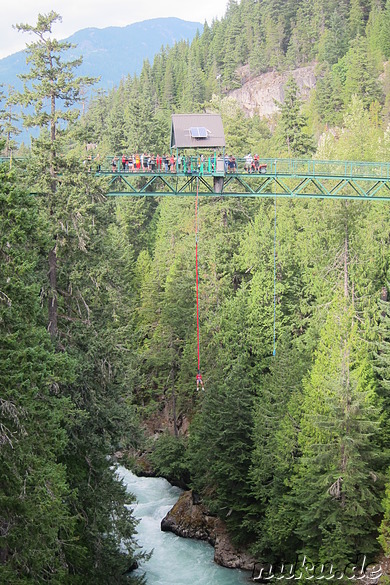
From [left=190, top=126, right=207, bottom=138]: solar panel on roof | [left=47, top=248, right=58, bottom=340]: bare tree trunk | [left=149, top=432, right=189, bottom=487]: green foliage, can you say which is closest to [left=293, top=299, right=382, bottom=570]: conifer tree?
[left=47, top=248, right=58, bottom=340]: bare tree trunk

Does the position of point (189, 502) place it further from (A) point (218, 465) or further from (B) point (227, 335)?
(B) point (227, 335)

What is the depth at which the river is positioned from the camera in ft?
117

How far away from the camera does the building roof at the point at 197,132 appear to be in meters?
39.7

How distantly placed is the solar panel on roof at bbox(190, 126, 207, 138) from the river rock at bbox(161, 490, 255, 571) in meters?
19.1

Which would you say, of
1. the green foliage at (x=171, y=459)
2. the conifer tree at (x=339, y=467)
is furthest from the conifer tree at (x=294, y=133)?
the conifer tree at (x=339, y=467)

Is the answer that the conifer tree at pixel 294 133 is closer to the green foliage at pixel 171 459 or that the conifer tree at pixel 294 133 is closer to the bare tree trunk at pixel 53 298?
the green foliage at pixel 171 459

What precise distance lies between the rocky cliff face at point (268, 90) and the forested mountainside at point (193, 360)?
164 ft

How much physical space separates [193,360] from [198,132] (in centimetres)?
1403

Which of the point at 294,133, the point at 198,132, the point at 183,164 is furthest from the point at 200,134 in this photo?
the point at 294,133

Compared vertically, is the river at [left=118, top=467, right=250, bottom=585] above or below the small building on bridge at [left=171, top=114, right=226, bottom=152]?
below

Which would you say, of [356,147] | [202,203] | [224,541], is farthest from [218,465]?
[356,147]

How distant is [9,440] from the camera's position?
19.2 metres

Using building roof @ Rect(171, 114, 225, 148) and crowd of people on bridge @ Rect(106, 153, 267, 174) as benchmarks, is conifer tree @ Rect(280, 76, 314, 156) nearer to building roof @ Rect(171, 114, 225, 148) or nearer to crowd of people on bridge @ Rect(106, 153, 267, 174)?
crowd of people on bridge @ Rect(106, 153, 267, 174)

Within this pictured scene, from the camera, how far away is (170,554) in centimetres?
3828
